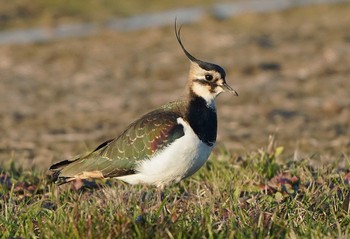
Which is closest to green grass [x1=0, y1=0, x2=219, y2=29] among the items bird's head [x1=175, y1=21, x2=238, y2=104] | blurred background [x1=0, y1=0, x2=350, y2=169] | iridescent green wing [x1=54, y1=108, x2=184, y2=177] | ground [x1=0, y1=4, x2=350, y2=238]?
blurred background [x1=0, y1=0, x2=350, y2=169]

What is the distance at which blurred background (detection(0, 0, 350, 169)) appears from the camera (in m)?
12.3

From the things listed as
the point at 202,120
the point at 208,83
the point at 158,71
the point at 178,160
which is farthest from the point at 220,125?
the point at 178,160

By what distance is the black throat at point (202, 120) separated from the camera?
21.6 feet

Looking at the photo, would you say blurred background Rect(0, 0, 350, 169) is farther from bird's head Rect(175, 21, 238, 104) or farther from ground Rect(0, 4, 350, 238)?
bird's head Rect(175, 21, 238, 104)

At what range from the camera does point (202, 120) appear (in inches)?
263

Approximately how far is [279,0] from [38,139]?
16.5 meters

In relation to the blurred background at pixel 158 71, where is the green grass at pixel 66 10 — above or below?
above

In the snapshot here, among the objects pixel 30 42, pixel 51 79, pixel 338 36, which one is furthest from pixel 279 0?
pixel 51 79

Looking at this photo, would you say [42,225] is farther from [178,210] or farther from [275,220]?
[275,220]

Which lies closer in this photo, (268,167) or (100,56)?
(268,167)

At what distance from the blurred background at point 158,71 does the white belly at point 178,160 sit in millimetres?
1709

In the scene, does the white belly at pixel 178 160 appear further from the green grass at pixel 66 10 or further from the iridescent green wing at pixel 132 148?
the green grass at pixel 66 10

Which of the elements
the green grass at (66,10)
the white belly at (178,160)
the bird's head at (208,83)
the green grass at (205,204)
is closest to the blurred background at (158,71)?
the green grass at (66,10)

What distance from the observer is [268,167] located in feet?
25.0
